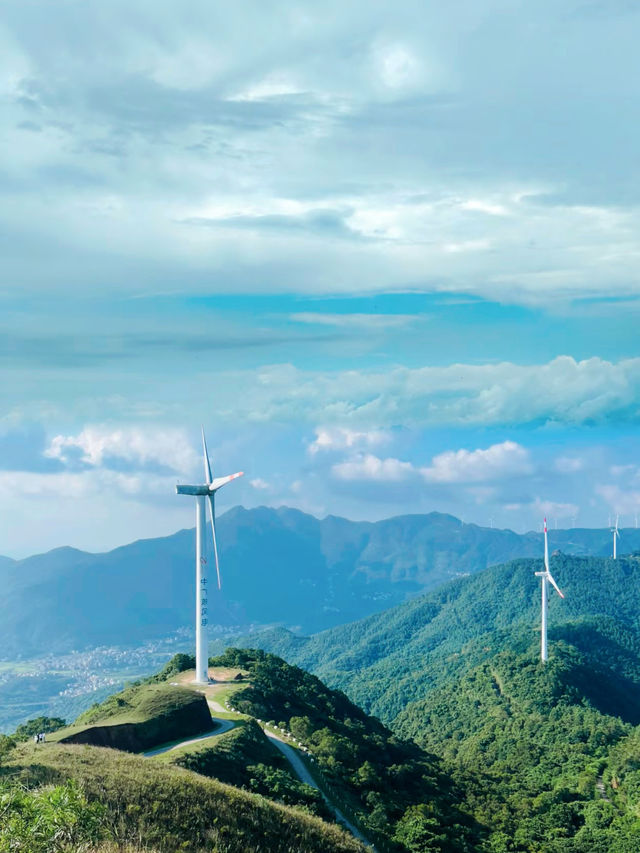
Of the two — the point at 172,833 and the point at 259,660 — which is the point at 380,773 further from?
the point at 172,833

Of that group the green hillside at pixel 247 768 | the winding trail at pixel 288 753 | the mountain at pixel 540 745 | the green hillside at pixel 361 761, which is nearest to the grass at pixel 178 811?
the green hillside at pixel 247 768

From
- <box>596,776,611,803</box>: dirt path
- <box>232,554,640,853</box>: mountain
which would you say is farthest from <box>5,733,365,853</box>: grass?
<box>596,776,611,803</box>: dirt path

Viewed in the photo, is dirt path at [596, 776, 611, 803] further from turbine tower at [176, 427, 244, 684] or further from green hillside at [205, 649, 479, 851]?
turbine tower at [176, 427, 244, 684]

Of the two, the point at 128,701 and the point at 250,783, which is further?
the point at 128,701

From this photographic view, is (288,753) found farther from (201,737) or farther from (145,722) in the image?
(145,722)

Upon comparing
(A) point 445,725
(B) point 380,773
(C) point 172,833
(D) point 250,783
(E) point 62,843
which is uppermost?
(E) point 62,843

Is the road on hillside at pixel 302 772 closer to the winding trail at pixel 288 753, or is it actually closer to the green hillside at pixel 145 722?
the winding trail at pixel 288 753

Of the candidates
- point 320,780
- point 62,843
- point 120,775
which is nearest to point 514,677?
point 320,780
